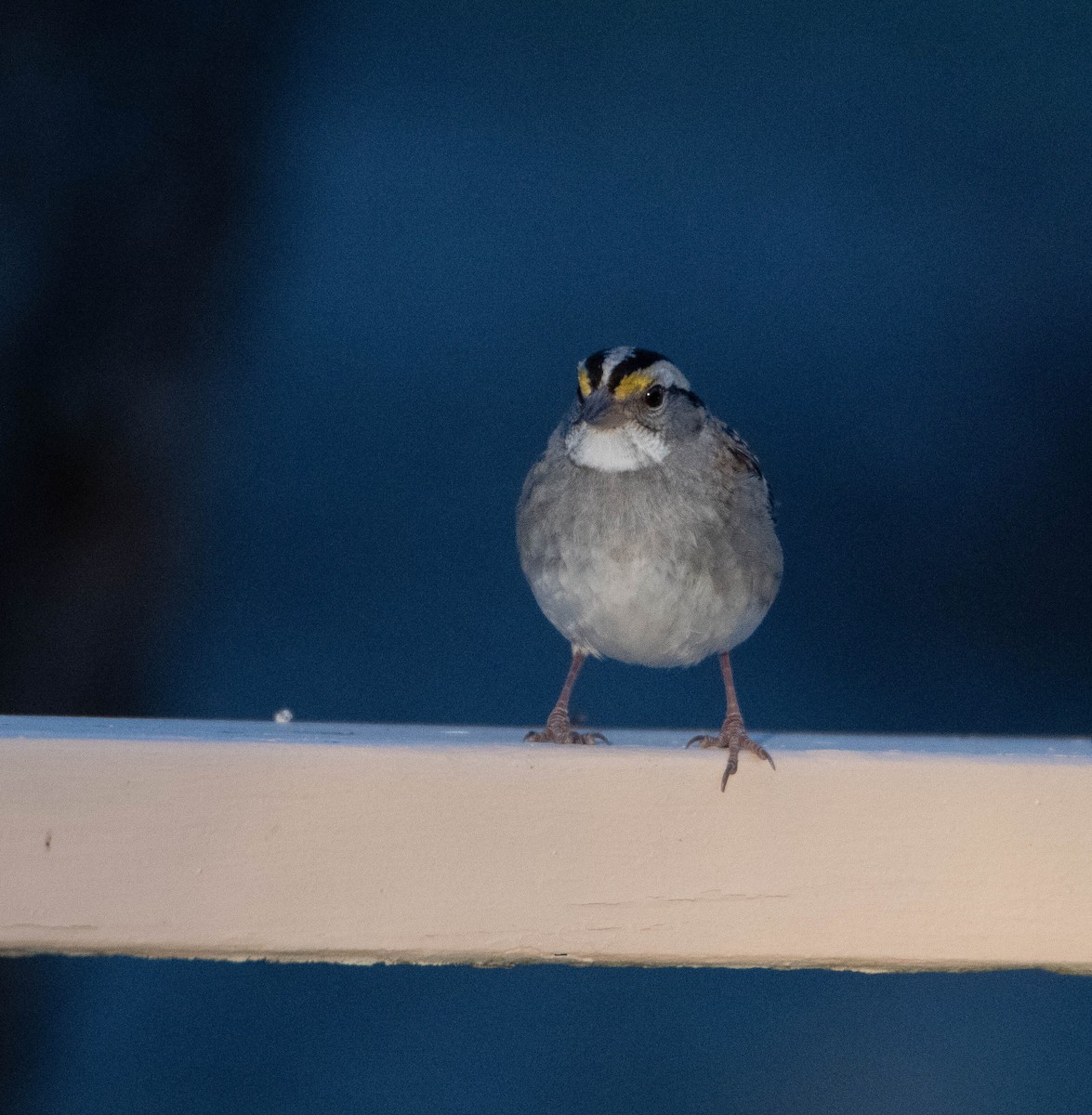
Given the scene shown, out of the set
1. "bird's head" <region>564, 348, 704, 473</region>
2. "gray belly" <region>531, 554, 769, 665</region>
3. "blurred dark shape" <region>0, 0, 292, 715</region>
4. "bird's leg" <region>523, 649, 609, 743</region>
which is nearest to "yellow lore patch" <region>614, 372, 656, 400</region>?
"bird's head" <region>564, 348, 704, 473</region>

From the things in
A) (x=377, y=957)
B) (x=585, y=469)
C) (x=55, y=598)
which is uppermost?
Answer: (x=585, y=469)

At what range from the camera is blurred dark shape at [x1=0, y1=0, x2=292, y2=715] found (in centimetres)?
227

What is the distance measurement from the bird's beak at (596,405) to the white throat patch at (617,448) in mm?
26

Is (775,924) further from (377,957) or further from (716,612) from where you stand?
(716,612)

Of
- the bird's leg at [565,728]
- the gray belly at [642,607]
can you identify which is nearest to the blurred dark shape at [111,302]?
the bird's leg at [565,728]

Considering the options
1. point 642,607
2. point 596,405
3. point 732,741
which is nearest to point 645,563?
point 642,607

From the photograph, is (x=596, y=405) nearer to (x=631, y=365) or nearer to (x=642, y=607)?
(x=631, y=365)

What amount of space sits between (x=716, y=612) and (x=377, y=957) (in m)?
0.50

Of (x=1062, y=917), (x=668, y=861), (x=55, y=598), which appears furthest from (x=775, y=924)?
(x=55, y=598)

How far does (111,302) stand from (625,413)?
1199 millimetres

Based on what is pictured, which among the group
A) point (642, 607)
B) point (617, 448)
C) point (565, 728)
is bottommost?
point (565, 728)

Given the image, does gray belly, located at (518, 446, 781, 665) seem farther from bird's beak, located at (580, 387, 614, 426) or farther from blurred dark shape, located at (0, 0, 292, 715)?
blurred dark shape, located at (0, 0, 292, 715)

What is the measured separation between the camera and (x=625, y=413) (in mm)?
1354

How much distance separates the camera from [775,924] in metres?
0.91
